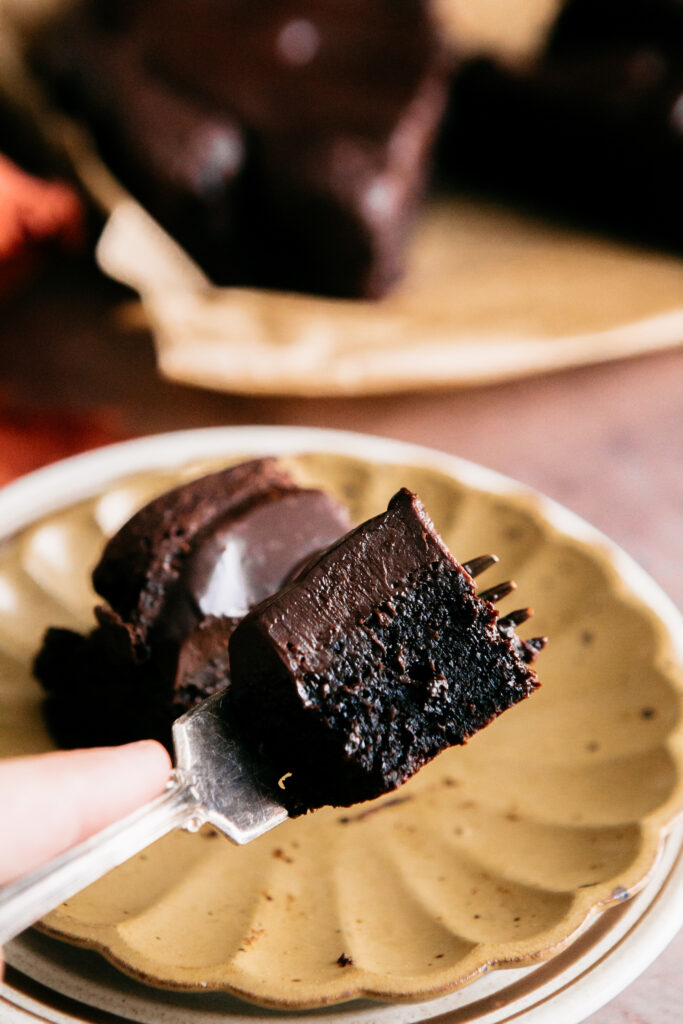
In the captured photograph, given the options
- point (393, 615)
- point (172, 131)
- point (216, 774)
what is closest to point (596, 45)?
point (172, 131)

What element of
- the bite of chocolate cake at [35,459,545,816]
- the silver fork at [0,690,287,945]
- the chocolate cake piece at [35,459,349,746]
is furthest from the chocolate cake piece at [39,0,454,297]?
the silver fork at [0,690,287,945]

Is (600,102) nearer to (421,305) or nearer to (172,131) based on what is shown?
(421,305)

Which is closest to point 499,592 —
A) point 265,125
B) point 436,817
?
point 436,817

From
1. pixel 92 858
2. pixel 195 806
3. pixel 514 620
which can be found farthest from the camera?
pixel 514 620

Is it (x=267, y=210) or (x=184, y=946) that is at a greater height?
(x=267, y=210)

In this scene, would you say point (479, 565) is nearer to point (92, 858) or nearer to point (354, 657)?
point (354, 657)

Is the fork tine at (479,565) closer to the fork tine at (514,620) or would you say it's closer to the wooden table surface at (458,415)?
the fork tine at (514,620)

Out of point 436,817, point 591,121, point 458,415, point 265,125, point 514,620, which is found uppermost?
point 265,125
